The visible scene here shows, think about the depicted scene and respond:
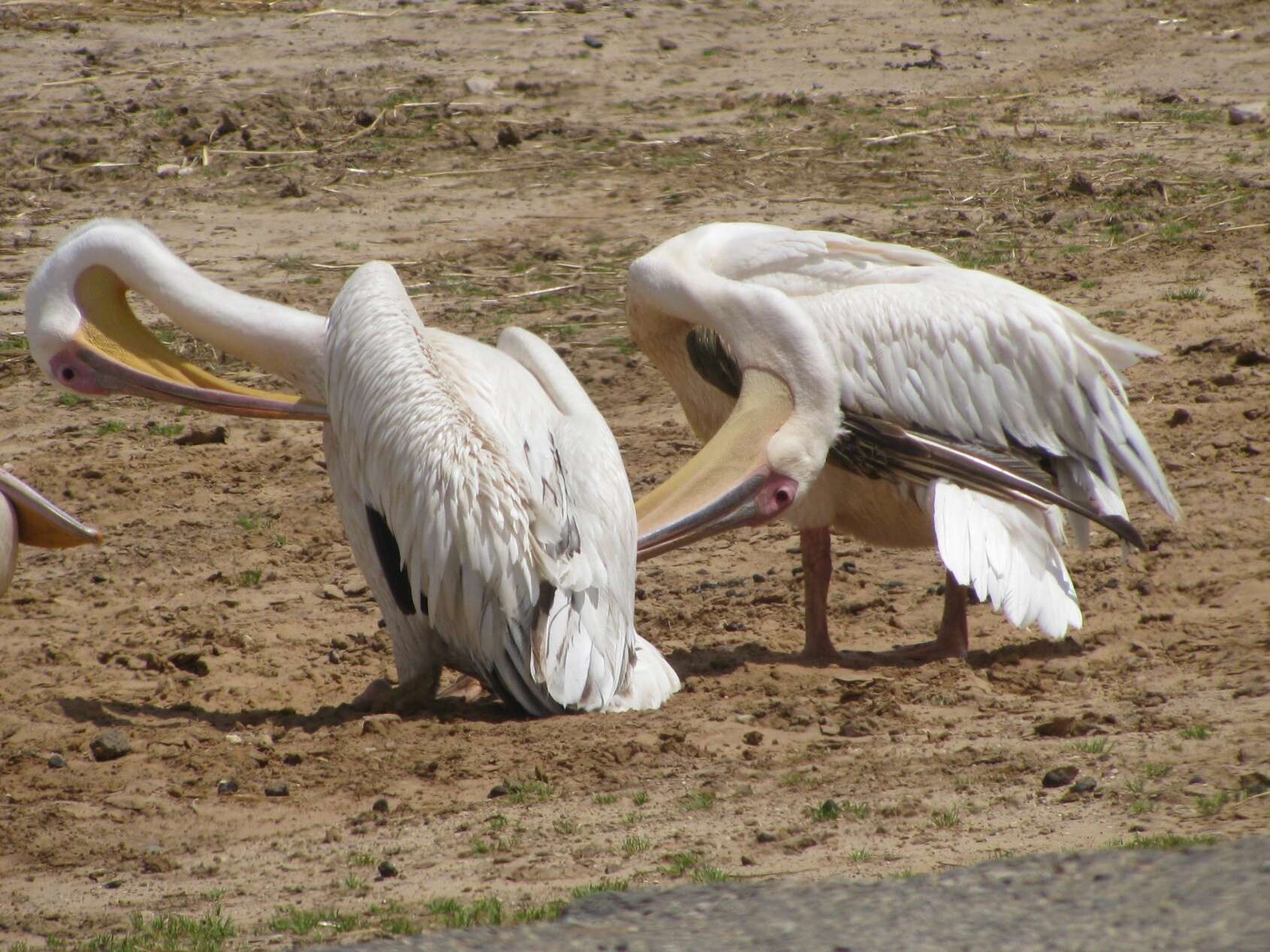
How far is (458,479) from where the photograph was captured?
4625 mm

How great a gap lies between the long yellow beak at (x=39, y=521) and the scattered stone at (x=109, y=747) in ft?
2.52

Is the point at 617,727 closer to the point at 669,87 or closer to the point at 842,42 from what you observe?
the point at 669,87

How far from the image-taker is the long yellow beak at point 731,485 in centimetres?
507

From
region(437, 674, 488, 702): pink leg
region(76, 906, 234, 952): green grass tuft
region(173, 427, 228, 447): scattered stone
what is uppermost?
region(76, 906, 234, 952): green grass tuft

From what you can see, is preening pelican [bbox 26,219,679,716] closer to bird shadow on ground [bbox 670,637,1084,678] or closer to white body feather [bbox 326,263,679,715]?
white body feather [bbox 326,263,679,715]

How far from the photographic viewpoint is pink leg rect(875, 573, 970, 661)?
5.46m

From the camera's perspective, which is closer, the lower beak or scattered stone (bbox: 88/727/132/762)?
scattered stone (bbox: 88/727/132/762)

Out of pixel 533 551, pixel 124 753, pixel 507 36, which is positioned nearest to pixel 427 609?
pixel 533 551

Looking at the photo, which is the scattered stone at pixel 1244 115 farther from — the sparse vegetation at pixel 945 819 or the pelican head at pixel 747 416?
the sparse vegetation at pixel 945 819

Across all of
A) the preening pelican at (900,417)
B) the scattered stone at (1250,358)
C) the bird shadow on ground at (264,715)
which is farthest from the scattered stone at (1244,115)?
the bird shadow on ground at (264,715)

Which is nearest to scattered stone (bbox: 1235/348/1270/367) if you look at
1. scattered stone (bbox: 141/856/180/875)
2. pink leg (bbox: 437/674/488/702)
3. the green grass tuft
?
pink leg (bbox: 437/674/488/702)

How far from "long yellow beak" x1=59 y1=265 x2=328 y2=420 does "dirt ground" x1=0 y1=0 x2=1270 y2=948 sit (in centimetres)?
79

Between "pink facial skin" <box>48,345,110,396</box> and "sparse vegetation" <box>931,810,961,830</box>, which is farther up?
"pink facial skin" <box>48,345,110,396</box>

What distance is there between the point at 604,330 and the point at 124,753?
4330mm
